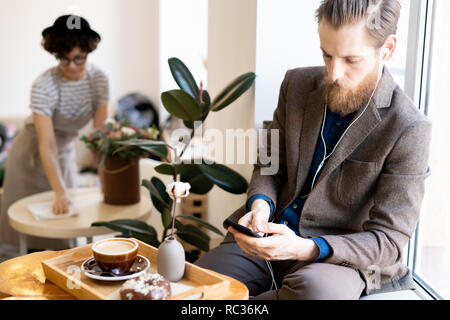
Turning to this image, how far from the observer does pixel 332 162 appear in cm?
128

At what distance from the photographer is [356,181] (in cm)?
126

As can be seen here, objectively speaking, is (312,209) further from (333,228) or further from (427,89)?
(427,89)

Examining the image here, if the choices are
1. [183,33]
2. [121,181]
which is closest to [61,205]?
[121,181]

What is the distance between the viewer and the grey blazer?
1.18 meters

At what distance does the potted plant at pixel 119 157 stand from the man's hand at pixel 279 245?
102 cm

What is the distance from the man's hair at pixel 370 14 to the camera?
117 centimetres

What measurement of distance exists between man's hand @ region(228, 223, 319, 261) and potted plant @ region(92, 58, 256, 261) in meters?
0.44

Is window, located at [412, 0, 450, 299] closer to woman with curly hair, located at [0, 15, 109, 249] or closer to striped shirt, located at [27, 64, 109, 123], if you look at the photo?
woman with curly hair, located at [0, 15, 109, 249]

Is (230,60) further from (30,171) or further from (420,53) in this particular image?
(30,171)

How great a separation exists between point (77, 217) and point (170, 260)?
1.13m

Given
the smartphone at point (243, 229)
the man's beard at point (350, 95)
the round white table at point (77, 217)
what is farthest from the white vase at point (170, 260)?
A: the round white table at point (77, 217)

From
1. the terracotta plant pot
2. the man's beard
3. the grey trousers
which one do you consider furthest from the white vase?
the terracotta plant pot
